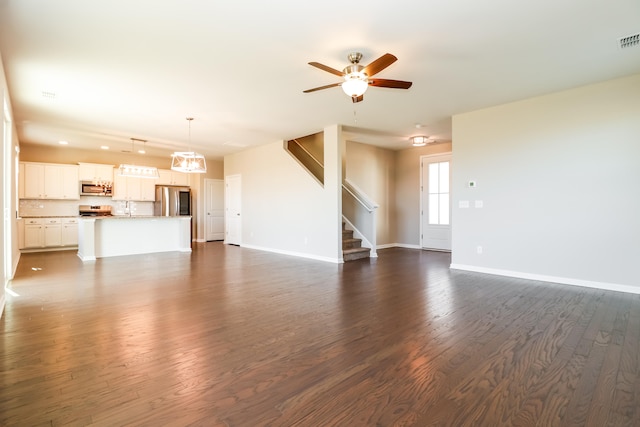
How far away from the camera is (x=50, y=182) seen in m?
8.14

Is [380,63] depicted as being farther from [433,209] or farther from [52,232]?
[52,232]

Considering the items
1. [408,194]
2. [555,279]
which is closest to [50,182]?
[408,194]

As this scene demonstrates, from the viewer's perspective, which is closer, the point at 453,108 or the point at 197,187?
the point at 453,108

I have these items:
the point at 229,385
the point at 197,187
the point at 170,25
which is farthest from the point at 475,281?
the point at 197,187

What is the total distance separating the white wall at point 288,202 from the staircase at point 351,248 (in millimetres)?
355

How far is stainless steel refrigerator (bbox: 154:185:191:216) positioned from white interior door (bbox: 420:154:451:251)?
7.29 meters

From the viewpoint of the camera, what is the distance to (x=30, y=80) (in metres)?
4.06

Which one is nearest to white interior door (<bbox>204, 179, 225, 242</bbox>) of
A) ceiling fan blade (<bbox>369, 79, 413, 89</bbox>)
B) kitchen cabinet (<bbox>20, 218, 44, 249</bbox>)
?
kitchen cabinet (<bbox>20, 218, 44, 249</bbox>)

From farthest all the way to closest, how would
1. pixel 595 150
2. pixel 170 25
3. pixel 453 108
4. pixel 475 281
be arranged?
pixel 453 108 → pixel 475 281 → pixel 595 150 → pixel 170 25

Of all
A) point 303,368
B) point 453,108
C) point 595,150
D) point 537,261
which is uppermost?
point 453,108

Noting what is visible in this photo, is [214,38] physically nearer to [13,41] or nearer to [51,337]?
[13,41]

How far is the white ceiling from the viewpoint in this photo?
2.63m

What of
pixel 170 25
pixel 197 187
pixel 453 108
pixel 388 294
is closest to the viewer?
pixel 170 25

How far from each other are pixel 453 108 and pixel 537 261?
2.73 meters
